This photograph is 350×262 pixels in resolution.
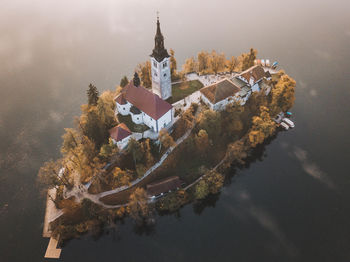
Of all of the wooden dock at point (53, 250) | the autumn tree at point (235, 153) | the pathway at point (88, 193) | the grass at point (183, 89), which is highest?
the grass at point (183, 89)

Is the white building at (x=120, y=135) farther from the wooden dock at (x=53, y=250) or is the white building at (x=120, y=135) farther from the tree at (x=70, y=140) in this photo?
the wooden dock at (x=53, y=250)

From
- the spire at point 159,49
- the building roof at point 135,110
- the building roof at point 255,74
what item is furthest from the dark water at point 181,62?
the spire at point 159,49

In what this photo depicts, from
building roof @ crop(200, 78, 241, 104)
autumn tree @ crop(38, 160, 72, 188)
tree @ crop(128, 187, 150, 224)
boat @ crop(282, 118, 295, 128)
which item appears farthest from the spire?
boat @ crop(282, 118, 295, 128)

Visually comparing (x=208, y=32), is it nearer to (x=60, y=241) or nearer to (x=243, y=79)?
(x=243, y=79)

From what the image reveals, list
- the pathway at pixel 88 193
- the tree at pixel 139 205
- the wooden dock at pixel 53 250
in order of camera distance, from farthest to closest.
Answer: the pathway at pixel 88 193
the tree at pixel 139 205
the wooden dock at pixel 53 250

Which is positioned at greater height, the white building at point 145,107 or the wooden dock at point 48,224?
the white building at point 145,107

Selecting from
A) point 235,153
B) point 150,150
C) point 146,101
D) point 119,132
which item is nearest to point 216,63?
point 146,101
